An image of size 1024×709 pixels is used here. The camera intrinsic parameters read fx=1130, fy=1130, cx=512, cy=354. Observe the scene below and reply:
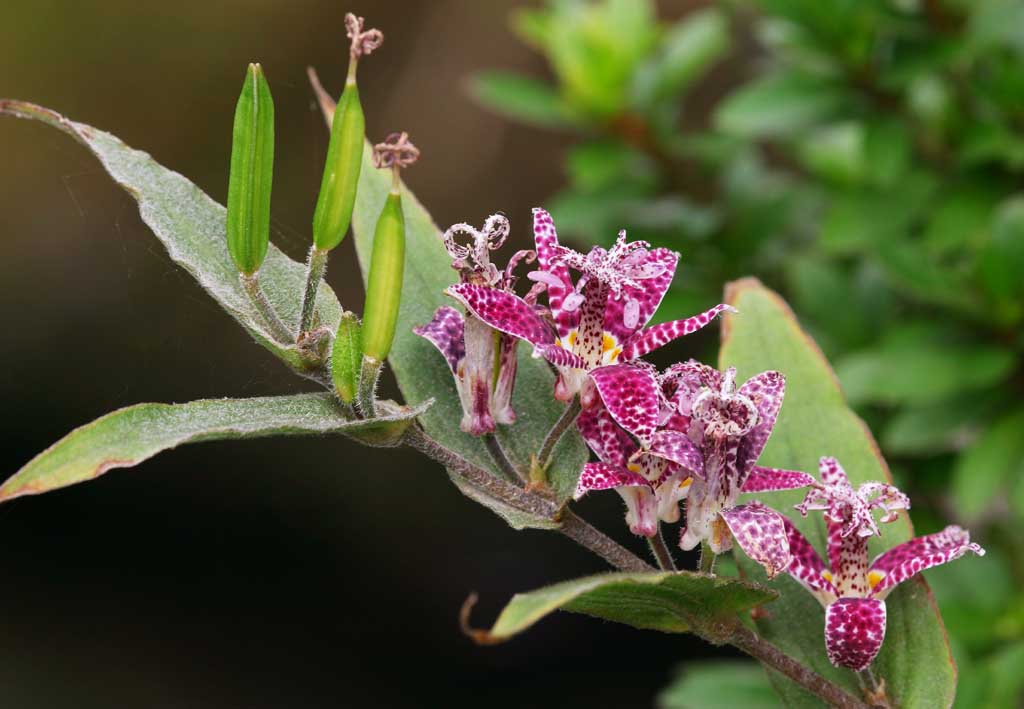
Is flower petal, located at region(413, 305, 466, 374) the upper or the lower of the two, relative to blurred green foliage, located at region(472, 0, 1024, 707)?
lower

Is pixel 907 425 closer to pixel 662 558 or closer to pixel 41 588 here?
pixel 662 558

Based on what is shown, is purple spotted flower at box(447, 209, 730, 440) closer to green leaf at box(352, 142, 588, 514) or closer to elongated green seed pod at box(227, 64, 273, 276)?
green leaf at box(352, 142, 588, 514)

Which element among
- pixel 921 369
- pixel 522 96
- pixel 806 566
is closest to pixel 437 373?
pixel 806 566

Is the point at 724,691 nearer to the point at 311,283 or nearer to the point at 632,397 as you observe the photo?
the point at 632,397

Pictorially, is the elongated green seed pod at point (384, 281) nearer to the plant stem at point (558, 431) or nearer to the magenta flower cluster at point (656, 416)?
the magenta flower cluster at point (656, 416)

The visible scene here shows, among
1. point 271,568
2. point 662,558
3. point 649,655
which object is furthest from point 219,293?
point 649,655

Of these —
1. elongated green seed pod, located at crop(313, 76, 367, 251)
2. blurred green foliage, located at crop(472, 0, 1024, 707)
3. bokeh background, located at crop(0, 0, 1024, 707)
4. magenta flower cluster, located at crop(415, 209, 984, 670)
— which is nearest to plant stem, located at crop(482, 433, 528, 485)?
magenta flower cluster, located at crop(415, 209, 984, 670)
